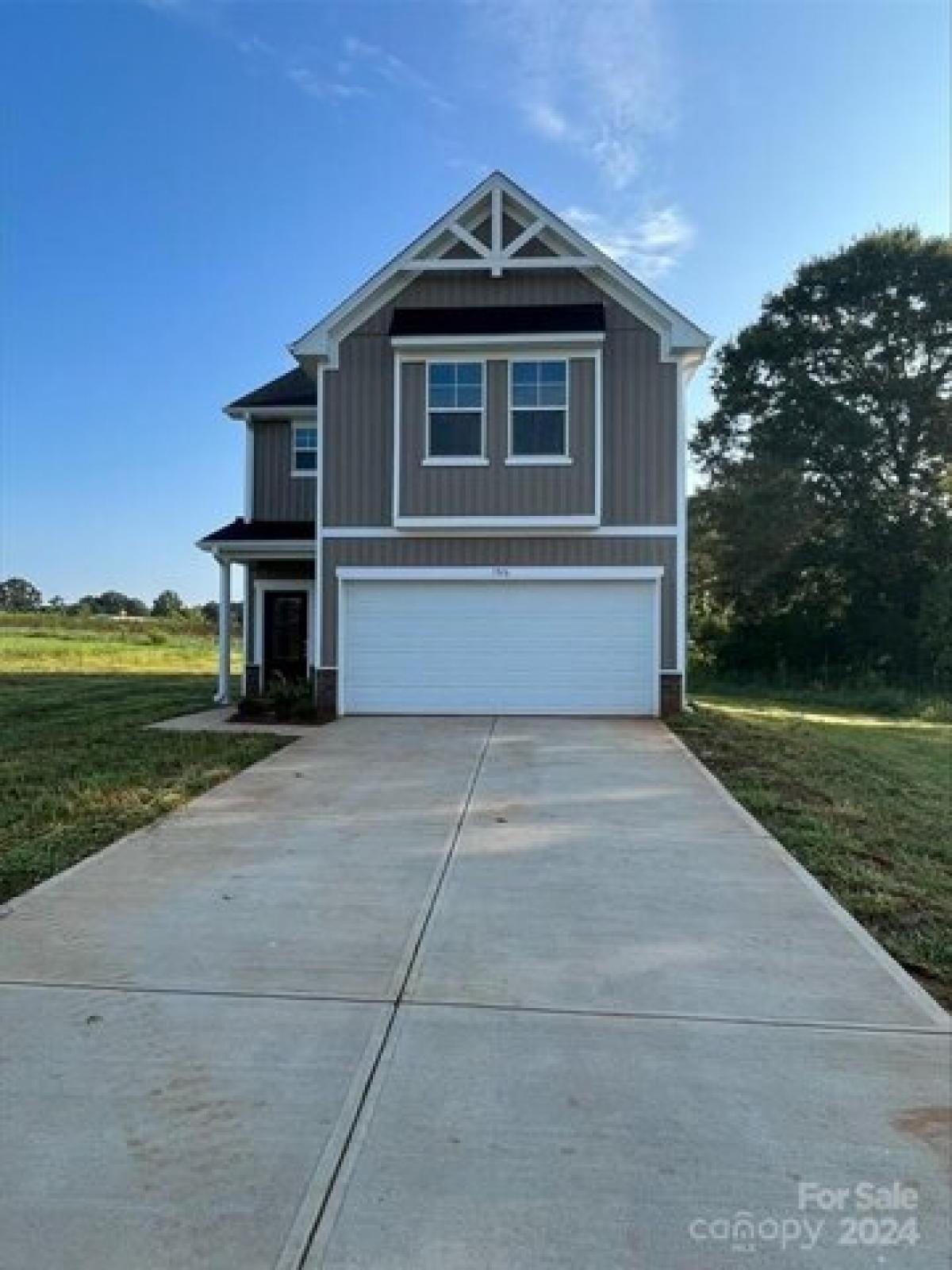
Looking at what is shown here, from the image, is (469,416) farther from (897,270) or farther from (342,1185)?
(897,270)

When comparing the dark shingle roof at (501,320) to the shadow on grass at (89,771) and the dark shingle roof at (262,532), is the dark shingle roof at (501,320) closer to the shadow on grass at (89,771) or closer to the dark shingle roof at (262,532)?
the dark shingle roof at (262,532)

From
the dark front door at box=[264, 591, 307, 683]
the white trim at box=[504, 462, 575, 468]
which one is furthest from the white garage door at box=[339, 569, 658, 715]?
the dark front door at box=[264, 591, 307, 683]

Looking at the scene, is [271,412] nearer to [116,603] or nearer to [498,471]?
[498,471]

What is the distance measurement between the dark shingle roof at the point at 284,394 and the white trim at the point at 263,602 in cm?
327

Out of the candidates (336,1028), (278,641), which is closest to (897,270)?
(278,641)

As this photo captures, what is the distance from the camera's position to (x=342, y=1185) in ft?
8.34

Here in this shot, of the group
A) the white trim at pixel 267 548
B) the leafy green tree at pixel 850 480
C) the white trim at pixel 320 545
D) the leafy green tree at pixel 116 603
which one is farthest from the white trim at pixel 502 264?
the leafy green tree at pixel 116 603

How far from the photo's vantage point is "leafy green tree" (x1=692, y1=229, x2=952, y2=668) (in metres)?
29.1

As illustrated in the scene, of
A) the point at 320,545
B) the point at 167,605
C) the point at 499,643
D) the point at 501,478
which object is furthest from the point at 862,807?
the point at 167,605

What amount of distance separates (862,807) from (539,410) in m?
7.97

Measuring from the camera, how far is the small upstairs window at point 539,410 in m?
13.6

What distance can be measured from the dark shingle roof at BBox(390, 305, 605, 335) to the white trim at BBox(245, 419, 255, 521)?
4191 millimetres

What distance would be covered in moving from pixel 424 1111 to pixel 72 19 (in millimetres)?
14616

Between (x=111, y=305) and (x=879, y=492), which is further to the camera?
(x=879, y=492)
